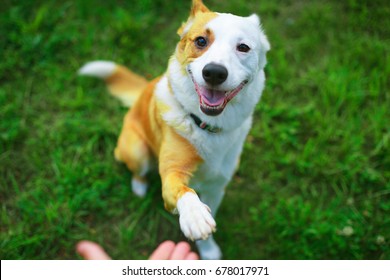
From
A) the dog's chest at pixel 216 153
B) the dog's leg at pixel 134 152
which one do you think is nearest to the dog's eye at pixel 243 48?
the dog's chest at pixel 216 153

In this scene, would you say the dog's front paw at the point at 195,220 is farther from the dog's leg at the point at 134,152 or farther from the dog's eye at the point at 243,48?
the dog's leg at the point at 134,152

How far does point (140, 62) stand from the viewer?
12.6ft

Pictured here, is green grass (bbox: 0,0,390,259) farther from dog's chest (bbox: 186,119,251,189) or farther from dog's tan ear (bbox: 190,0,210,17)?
dog's tan ear (bbox: 190,0,210,17)

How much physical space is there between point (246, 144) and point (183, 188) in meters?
1.51

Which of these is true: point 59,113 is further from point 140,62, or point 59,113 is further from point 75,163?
point 140,62

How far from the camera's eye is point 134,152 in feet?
9.49

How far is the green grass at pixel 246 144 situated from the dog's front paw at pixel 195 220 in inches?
49.8

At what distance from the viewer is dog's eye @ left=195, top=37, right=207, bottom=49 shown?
2061 millimetres

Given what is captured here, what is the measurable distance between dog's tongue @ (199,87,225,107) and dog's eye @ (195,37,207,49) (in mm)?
238

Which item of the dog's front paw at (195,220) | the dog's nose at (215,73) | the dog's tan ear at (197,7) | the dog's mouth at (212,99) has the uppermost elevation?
the dog's tan ear at (197,7)

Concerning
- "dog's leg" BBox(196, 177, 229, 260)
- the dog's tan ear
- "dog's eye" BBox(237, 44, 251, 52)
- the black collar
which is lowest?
"dog's leg" BBox(196, 177, 229, 260)

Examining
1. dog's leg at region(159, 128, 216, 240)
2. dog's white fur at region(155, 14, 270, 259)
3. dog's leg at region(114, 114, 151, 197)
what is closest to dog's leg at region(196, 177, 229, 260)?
dog's white fur at region(155, 14, 270, 259)

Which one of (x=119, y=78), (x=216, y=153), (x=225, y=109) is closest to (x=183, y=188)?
(x=216, y=153)

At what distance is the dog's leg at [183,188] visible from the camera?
70.9 inches
